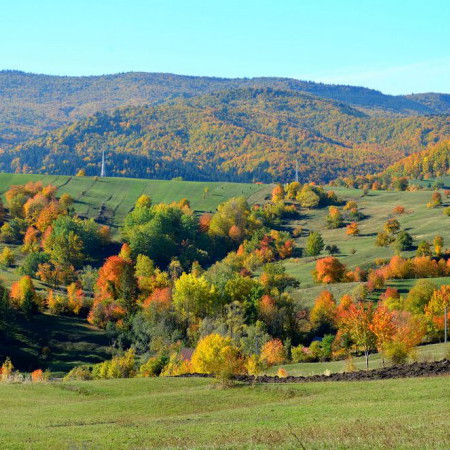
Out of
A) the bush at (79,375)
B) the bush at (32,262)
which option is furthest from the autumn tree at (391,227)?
the bush at (79,375)

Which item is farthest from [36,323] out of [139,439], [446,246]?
[446,246]

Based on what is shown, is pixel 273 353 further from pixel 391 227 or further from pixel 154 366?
pixel 391 227

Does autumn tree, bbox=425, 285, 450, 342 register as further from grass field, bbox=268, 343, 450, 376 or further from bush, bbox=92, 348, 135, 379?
bush, bbox=92, 348, 135, 379

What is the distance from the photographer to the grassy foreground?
90.9ft

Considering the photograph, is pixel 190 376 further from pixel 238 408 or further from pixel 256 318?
pixel 256 318

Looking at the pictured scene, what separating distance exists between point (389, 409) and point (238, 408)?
8782 millimetres

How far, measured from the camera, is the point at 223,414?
3706 cm

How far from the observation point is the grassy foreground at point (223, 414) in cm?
2770

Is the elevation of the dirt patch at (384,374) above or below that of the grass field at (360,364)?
above

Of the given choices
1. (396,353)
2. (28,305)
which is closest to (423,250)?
(28,305)

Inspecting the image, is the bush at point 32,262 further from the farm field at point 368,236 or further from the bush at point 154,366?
the bush at point 154,366

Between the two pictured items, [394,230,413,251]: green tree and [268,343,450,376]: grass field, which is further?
[394,230,413,251]: green tree

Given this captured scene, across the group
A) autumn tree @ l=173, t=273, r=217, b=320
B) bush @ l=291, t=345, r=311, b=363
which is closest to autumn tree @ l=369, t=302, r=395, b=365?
bush @ l=291, t=345, r=311, b=363

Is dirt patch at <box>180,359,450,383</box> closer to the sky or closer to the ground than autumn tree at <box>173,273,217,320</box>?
closer to the sky
